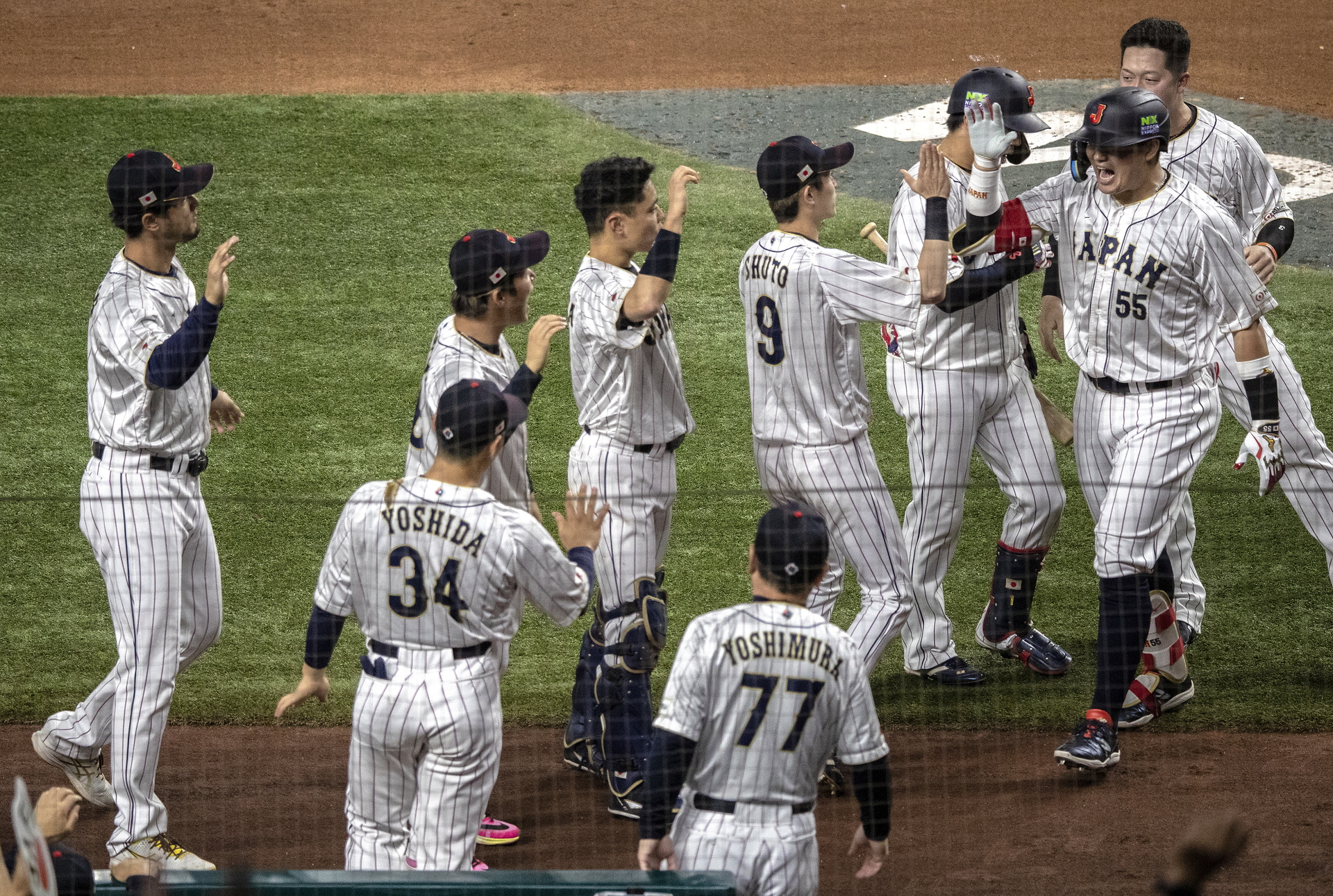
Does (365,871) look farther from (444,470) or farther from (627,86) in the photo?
(627,86)

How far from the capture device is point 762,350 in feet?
16.3

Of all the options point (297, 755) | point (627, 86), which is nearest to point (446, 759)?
point (297, 755)

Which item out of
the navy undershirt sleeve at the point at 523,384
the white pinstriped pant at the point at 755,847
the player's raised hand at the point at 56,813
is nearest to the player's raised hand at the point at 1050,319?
the navy undershirt sleeve at the point at 523,384

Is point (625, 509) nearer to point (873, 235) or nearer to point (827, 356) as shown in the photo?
point (827, 356)

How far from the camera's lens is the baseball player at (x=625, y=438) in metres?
4.84

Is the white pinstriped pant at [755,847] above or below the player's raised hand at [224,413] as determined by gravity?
below

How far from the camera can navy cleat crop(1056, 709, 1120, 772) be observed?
16.0ft

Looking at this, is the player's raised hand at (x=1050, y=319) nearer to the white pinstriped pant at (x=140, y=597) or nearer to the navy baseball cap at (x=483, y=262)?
the navy baseball cap at (x=483, y=262)

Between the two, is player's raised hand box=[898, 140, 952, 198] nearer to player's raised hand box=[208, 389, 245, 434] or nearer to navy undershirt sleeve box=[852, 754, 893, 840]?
navy undershirt sleeve box=[852, 754, 893, 840]

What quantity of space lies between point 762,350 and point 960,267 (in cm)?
72

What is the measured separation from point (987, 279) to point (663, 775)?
225 cm

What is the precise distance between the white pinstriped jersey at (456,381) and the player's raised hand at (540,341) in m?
0.10

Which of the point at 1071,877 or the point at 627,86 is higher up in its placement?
the point at 627,86

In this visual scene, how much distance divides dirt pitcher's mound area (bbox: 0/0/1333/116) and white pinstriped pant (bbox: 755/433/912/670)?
753 centimetres
